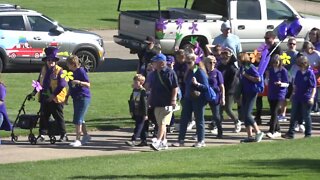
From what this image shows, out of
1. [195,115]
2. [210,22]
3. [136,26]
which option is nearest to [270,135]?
[195,115]

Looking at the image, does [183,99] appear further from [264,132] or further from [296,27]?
[296,27]

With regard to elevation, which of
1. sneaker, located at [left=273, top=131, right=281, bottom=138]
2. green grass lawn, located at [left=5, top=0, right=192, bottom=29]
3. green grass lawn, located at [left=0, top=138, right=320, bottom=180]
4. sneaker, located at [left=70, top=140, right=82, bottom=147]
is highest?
green grass lawn, located at [left=0, top=138, right=320, bottom=180]

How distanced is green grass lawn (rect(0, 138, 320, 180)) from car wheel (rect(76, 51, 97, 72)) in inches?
407

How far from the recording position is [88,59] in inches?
1018

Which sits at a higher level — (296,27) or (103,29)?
(296,27)

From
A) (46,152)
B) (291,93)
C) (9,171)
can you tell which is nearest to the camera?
(9,171)

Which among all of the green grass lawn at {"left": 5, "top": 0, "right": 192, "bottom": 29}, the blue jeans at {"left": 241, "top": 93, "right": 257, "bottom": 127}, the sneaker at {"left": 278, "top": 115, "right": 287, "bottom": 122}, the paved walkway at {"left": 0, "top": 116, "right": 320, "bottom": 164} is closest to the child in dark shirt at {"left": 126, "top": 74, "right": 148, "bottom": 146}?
the paved walkway at {"left": 0, "top": 116, "right": 320, "bottom": 164}

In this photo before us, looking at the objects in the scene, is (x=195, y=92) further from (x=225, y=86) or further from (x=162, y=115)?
(x=225, y=86)

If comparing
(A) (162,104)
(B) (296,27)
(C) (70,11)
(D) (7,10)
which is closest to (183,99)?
(A) (162,104)

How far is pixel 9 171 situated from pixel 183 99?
4.00 m

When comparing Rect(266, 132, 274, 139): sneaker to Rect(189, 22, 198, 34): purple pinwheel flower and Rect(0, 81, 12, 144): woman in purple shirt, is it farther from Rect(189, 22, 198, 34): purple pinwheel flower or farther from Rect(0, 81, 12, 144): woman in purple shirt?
Rect(189, 22, 198, 34): purple pinwheel flower

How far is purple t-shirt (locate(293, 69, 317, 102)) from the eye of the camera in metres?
16.8

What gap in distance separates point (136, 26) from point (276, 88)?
9231 millimetres

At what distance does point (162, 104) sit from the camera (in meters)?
15.8
